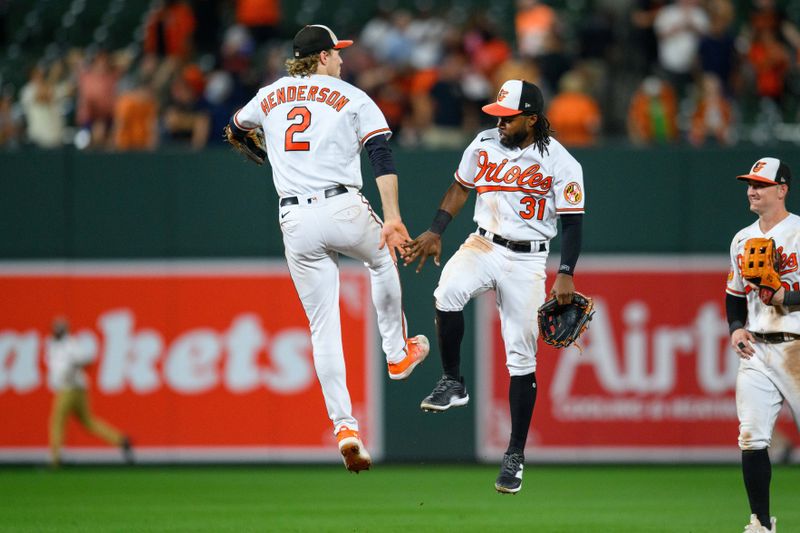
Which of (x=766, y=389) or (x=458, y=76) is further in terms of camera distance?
(x=458, y=76)

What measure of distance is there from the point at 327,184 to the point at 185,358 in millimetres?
7946

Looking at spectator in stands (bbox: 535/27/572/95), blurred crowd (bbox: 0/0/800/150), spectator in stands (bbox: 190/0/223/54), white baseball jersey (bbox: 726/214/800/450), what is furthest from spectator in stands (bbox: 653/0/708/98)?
white baseball jersey (bbox: 726/214/800/450)

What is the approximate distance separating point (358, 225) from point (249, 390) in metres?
7.75

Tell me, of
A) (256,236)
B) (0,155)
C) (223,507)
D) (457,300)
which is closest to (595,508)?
(223,507)

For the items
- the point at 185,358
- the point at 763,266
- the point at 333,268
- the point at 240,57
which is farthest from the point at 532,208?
the point at 240,57

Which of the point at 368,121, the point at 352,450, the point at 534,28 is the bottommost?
the point at 352,450

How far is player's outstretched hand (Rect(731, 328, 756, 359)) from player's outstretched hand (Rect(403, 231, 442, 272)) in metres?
2.00

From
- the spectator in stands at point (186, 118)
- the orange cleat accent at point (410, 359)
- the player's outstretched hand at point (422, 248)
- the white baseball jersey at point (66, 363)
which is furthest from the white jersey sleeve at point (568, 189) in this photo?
the white baseball jersey at point (66, 363)

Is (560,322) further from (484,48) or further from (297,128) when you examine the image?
(484,48)

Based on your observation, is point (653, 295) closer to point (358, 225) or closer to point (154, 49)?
point (154, 49)

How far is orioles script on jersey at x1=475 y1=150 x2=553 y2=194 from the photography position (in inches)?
337

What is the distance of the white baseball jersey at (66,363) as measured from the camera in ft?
50.7

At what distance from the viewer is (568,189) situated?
852 cm

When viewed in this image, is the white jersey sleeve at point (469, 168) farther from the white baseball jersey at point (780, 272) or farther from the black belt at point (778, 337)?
the black belt at point (778, 337)
